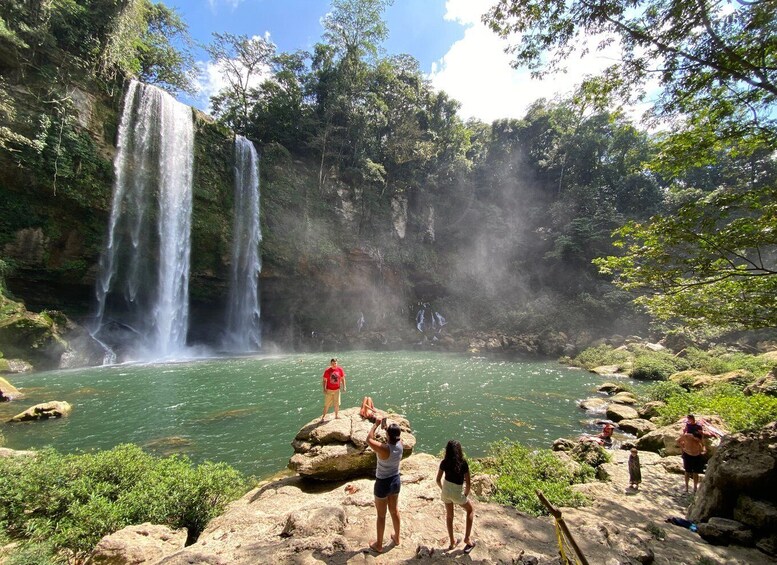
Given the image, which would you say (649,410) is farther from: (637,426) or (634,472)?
(634,472)

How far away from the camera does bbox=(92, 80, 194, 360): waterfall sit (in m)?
20.0

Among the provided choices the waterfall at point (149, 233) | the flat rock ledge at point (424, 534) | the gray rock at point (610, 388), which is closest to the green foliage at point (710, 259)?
the flat rock ledge at point (424, 534)

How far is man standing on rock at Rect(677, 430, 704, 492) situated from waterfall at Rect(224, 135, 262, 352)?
84.7ft

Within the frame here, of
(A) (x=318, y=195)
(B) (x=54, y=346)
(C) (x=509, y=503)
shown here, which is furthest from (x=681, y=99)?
(A) (x=318, y=195)

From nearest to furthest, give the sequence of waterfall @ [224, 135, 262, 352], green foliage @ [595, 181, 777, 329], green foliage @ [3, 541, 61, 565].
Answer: green foliage @ [3, 541, 61, 565], green foliage @ [595, 181, 777, 329], waterfall @ [224, 135, 262, 352]

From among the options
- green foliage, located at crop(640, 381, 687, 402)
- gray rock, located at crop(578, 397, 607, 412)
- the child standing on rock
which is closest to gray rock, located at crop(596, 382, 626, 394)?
green foliage, located at crop(640, 381, 687, 402)

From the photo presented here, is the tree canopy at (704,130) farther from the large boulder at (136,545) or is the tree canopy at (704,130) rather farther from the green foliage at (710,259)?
the large boulder at (136,545)

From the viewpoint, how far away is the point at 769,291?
6715 mm

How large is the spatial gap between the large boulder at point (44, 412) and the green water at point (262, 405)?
31 cm

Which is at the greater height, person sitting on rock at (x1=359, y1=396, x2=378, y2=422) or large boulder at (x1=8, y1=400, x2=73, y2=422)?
person sitting on rock at (x1=359, y1=396, x2=378, y2=422)

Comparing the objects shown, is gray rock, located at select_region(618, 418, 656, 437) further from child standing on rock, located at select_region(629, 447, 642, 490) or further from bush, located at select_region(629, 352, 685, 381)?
bush, located at select_region(629, 352, 685, 381)

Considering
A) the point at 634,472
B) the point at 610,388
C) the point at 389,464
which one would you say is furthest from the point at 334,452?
the point at 610,388

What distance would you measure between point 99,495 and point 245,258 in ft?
74.0

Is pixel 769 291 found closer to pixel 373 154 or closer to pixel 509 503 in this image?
pixel 509 503
